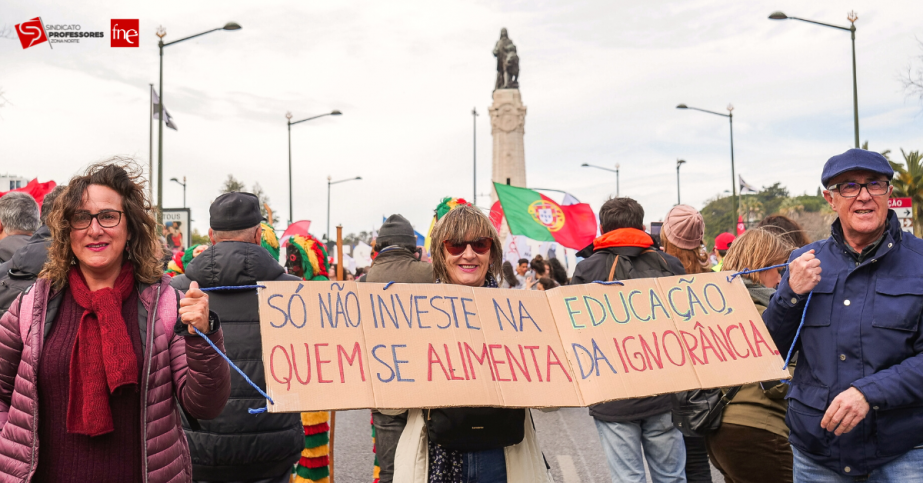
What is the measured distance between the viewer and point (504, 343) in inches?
110

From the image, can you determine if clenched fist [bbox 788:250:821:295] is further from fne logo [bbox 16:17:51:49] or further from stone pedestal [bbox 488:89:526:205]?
stone pedestal [bbox 488:89:526:205]

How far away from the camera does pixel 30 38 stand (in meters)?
14.2

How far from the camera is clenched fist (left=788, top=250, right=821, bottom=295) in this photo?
114 inches

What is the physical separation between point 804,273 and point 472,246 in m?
1.26

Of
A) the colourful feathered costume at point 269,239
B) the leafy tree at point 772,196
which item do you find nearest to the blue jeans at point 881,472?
the colourful feathered costume at point 269,239

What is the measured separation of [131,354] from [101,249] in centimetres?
36

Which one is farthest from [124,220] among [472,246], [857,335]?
[857,335]

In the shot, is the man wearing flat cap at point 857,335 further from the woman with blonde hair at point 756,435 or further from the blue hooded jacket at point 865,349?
the woman with blonde hair at point 756,435

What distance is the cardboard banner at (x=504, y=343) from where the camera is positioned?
257cm

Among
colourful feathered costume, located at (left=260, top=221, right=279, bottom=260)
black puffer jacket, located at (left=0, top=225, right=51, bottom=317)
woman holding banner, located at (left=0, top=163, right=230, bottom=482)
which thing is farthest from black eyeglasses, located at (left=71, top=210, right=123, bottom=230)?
colourful feathered costume, located at (left=260, top=221, right=279, bottom=260)

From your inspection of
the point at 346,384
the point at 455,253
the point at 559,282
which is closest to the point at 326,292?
the point at 346,384

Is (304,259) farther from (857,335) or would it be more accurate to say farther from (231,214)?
(857,335)

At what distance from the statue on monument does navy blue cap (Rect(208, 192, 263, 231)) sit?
32.5 metres

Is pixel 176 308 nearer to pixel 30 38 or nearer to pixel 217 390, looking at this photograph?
pixel 217 390
